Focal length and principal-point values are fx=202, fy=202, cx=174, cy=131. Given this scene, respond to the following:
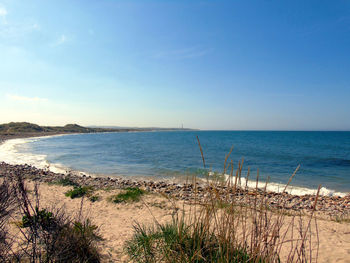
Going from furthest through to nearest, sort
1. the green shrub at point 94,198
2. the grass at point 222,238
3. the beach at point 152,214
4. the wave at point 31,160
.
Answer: the wave at point 31,160, the green shrub at point 94,198, the beach at point 152,214, the grass at point 222,238

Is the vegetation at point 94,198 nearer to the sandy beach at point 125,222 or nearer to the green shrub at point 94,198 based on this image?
the green shrub at point 94,198

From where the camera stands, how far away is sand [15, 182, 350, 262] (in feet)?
15.3

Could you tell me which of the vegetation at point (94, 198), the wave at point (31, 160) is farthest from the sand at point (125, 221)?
the wave at point (31, 160)

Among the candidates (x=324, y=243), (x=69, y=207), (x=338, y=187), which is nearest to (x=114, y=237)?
(x=69, y=207)

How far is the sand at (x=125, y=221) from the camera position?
4652mm

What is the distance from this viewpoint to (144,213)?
7.38m

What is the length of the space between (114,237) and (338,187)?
15853 millimetres

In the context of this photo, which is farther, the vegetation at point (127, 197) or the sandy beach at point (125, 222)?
the vegetation at point (127, 197)

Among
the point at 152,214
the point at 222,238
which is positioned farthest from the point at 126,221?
the point at 222,238

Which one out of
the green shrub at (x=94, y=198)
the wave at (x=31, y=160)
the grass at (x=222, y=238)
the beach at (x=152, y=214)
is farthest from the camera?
the wave at (x=31, y=160)

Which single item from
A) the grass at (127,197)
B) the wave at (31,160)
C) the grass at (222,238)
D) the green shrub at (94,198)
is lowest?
the wave at (31,160)

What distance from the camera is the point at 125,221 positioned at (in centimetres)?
659

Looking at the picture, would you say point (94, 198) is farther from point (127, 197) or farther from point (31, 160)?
point (31, 160)

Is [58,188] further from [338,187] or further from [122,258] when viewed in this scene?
[338,187]
